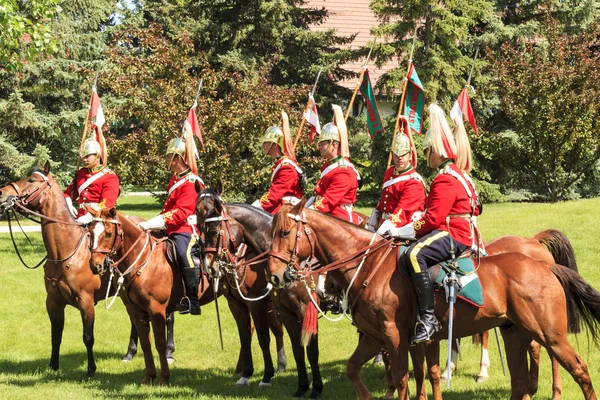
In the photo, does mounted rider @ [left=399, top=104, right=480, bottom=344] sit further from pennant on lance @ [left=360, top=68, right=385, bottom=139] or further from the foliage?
the foliage

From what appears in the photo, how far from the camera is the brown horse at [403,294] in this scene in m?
7.94

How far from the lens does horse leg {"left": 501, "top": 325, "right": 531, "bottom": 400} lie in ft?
28.3

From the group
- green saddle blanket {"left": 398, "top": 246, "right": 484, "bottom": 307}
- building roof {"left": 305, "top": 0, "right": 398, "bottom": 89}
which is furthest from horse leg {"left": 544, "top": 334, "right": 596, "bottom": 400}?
building roof {"left": 305, "top": 0, "right": 398, "bottom": 89}

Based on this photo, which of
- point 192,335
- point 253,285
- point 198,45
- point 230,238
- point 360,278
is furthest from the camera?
point 198,45

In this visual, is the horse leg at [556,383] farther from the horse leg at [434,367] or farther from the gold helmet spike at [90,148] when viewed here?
the gold helmet spike at [90,148]

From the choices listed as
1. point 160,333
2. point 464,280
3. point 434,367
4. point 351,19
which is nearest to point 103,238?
point 160,333

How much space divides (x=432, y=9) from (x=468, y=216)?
77.8ft

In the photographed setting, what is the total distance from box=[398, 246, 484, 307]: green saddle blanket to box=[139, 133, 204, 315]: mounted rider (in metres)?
3.66

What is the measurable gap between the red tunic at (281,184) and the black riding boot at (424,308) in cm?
360

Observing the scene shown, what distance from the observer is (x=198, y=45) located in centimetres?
3394

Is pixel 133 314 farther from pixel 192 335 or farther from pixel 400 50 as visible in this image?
pixel 400 50

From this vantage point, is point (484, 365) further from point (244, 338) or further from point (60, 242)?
point (60, 242)

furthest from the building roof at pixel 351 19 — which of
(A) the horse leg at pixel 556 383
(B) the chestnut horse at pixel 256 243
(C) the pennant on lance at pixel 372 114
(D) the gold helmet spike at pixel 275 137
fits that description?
(A) the horse leg at pixel 556 383

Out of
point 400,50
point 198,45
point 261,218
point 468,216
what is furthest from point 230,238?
point 198,45
